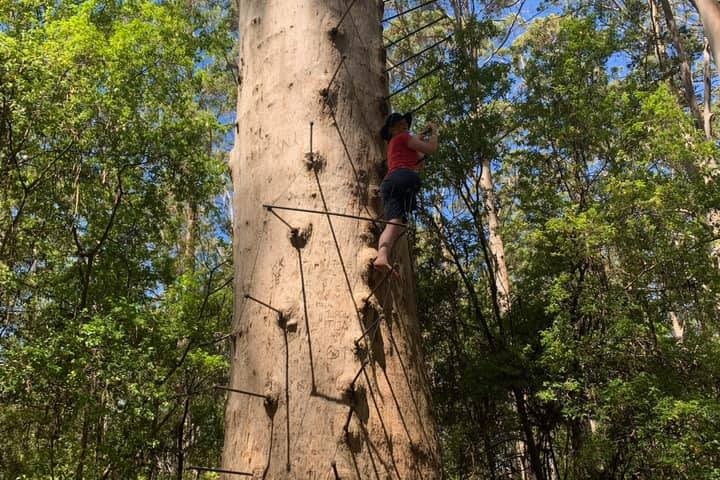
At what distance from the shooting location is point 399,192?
2.27 m

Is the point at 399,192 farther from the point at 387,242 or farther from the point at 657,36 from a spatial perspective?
the point at 657,36

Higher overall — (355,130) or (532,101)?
(532,101)

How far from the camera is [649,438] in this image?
5.57m

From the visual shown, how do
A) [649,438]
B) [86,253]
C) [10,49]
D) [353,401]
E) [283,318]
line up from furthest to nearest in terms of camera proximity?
[86,253], [10,49], [649,438], [283,318], [353,401]

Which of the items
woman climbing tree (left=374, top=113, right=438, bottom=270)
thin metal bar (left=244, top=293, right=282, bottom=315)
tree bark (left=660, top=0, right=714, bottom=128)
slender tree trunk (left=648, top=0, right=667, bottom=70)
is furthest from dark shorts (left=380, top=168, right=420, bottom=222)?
slender tree trunk (left=648, top=0, right=667, bottom=70)

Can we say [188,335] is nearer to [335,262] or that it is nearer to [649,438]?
[649,438]

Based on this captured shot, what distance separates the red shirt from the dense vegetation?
11.5 ft

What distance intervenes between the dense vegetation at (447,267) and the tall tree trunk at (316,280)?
3632 mm

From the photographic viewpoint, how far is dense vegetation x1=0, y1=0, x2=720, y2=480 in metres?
6.10

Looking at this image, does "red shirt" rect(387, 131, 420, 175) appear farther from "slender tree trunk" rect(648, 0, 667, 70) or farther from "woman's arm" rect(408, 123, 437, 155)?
"slender tree trunk" rect(648, 0, 667, 70)

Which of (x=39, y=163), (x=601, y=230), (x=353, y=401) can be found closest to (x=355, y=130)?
(x=353, y=401)

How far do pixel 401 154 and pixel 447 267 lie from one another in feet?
22.2

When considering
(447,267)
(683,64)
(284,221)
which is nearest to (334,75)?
(284,221)

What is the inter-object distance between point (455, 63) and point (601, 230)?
3633 mm
